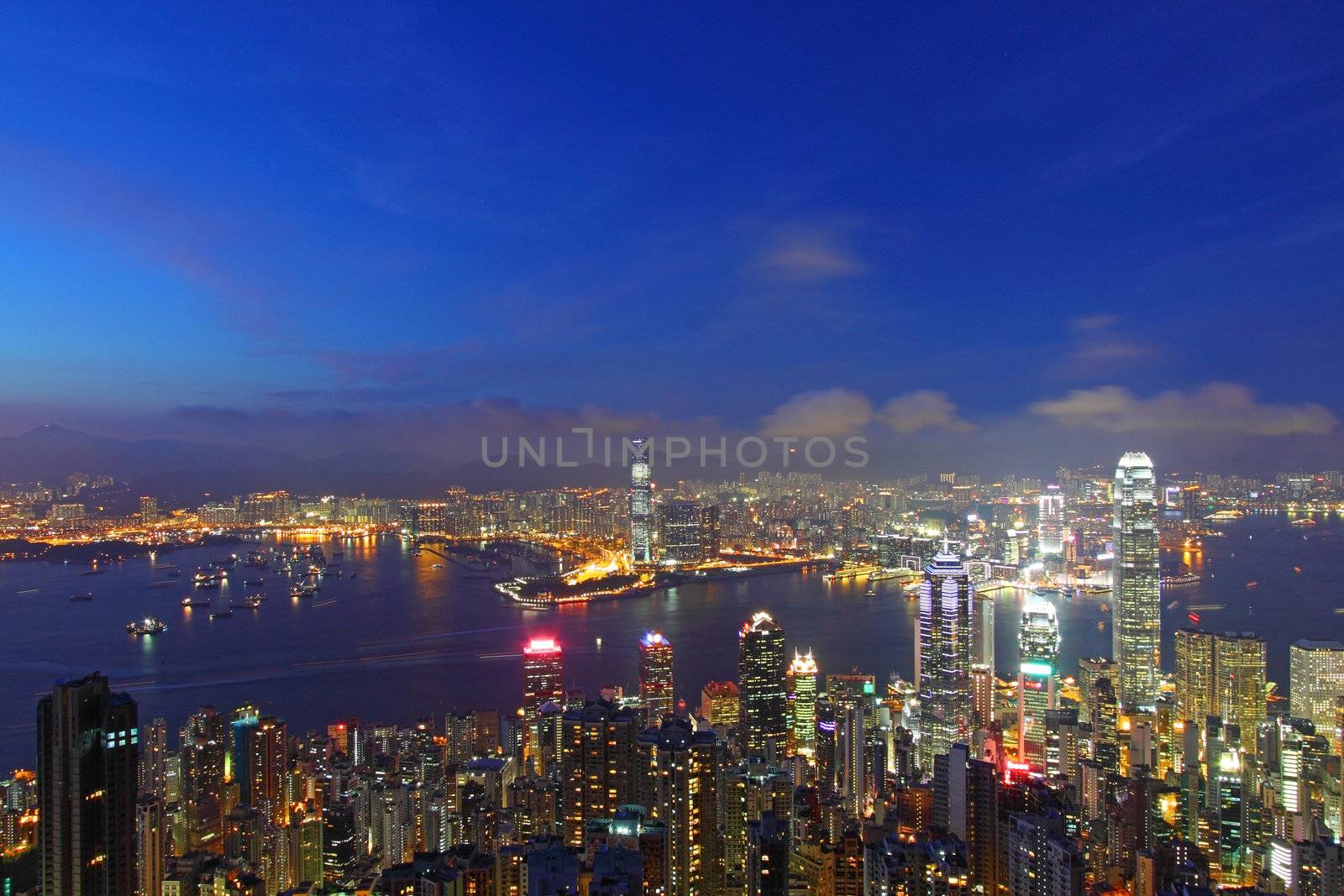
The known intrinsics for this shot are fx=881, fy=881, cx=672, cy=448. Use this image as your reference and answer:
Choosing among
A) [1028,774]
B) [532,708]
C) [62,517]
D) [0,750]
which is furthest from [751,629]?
[62,517]

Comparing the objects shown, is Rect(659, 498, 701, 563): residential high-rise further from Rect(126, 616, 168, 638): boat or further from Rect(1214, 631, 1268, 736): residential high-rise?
Rect(1214, 631, 1268, 736): residential high-rise

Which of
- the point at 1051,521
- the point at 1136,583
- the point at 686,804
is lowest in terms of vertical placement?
the point at 686,804

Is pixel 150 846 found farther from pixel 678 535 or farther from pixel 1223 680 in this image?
pixel 678 535

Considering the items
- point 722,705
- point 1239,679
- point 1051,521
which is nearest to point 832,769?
point 722,705

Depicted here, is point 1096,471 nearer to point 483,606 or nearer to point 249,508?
point 483,606

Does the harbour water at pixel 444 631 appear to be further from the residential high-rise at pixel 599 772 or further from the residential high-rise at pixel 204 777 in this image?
the residential high-rise at pixel 599 772

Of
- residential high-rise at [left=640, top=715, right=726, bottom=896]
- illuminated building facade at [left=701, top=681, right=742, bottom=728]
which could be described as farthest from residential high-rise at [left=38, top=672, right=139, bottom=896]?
illuminated building facade at [left=701, top=681, right=742, bottom=728]

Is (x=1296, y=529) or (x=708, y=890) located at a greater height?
(x=1296, y=529)
